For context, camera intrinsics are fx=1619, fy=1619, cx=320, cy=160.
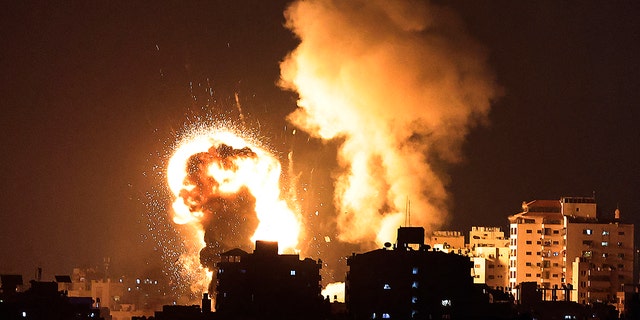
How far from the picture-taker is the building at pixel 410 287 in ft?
290

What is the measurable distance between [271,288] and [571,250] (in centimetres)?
4613

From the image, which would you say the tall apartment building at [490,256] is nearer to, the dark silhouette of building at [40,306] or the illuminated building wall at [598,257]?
the illuminated building wall at [598,257]

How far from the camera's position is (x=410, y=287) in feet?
292

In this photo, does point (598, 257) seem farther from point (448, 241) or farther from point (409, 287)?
point (409, 287)

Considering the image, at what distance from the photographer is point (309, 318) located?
9125 centimetres

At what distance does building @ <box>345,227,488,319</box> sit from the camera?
88.5 meters

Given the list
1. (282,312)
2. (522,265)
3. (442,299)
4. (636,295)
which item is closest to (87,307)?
(282,312)

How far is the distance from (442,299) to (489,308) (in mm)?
3309

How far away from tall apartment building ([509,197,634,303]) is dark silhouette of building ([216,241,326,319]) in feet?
120

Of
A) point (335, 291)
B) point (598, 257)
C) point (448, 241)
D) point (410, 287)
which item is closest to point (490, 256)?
point (448, 241)

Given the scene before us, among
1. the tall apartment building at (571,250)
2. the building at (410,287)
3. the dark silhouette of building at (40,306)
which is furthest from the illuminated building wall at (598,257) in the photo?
the dark silhouette of building at (40,306)

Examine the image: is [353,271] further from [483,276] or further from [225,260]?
[483,276]

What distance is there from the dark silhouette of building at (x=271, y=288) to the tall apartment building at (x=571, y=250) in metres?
36.6

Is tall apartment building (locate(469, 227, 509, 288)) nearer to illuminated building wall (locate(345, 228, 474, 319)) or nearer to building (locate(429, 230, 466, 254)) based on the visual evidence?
building (locate(429, 230, 466, 254))
